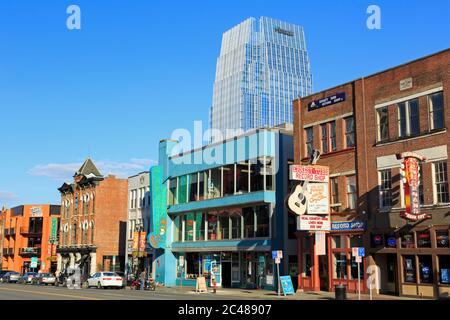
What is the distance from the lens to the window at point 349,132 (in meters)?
36.2

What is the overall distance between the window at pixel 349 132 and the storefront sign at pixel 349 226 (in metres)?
4.91

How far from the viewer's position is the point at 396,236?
32.2m

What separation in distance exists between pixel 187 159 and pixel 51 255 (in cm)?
3655

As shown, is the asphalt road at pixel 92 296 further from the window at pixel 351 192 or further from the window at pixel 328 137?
the window at pixel 328 137

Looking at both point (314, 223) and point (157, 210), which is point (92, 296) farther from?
point (157, 210)

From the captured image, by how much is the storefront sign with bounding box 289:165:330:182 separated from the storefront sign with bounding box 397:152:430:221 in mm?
6807

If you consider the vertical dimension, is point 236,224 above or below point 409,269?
above

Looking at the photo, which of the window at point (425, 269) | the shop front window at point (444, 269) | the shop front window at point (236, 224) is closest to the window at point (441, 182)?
the shop front window at point (444, 269)

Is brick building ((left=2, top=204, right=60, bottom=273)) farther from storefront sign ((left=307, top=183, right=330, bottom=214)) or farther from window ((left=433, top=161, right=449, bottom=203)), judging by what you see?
window ((left=433, top=161, right=449, bottom=203))

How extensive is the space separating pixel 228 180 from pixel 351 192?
1381cm

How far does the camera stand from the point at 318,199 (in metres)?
36.4

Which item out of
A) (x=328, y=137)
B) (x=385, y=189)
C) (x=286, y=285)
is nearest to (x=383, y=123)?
(x=385, y=189)

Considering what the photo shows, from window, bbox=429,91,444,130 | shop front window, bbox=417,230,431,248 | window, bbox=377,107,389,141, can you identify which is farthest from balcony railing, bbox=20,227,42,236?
window, bbox=429,91,444,130
